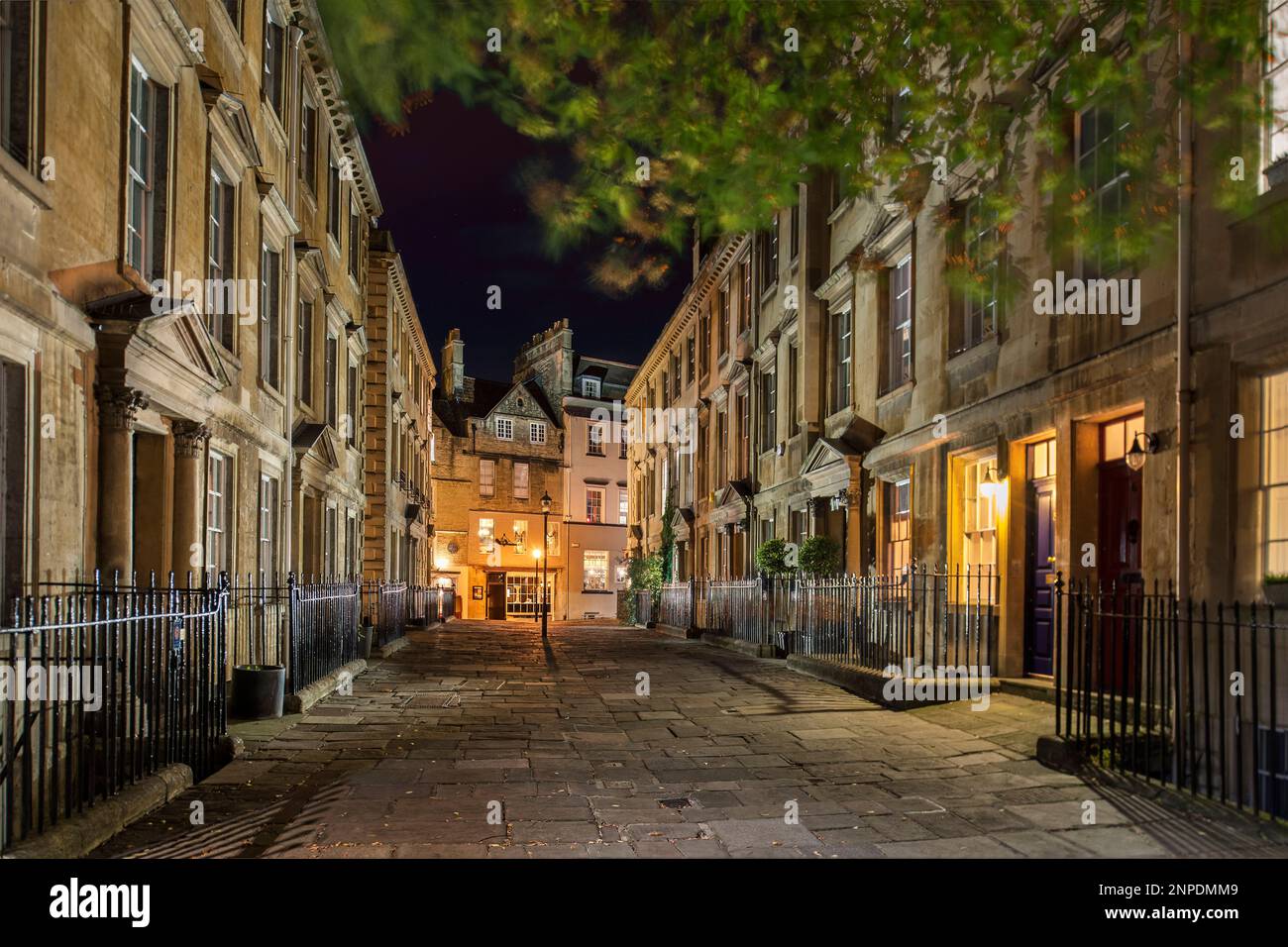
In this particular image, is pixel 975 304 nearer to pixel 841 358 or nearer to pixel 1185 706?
pixel 841 358

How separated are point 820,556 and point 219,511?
998cm

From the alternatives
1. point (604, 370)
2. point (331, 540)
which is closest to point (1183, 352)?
point (331, 540)

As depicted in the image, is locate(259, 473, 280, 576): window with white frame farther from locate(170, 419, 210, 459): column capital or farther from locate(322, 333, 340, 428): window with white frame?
locate(322, 333, 340, 428): window with white frame

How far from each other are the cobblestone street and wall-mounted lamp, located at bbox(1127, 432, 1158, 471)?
8.39 feet

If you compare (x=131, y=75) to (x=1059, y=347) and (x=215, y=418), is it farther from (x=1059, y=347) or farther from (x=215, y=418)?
(x=1059, y=347)

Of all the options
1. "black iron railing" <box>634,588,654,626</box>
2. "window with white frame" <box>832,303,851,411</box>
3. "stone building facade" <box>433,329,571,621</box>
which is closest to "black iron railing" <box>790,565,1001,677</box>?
"window with white frame" <box>832,303,851,411</box>

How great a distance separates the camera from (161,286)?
9.43 m

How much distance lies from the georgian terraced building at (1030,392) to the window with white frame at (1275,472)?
2cm

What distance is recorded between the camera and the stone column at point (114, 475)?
8125 mm

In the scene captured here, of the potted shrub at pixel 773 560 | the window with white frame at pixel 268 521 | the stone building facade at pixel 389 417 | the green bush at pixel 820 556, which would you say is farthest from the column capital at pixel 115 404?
the stone building facade at pixel 389 417

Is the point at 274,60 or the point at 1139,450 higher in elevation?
the point at 274,60

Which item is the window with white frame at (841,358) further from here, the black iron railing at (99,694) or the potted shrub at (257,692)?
the black iron railing at (99,694)

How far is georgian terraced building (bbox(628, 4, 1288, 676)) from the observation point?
774 cm

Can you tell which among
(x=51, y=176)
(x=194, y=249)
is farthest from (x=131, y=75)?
(x=51, y=176)
